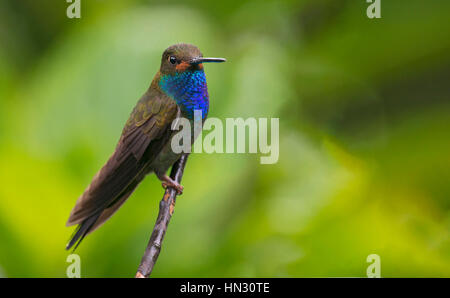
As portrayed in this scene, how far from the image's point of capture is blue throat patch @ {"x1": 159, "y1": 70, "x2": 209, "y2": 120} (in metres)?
2.02

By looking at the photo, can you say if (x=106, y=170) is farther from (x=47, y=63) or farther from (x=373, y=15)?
(x=373, y=15)

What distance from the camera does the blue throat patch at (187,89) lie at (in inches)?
79.5

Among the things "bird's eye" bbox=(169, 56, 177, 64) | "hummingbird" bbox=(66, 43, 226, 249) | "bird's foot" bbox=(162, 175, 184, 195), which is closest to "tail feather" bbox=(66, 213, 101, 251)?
"hummingbird" bbox=(66, 43, 226, 249)

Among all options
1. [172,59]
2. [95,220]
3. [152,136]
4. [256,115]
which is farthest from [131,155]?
[256,115]

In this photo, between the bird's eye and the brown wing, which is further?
the bird's eye

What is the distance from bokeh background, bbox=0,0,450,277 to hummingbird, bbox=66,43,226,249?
0.18 ft

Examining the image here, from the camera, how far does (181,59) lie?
6.49ft

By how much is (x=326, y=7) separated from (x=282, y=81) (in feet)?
2.00

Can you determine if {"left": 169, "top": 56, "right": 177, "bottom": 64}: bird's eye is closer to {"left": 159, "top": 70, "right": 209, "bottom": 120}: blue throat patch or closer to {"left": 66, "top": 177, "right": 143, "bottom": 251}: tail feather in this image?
{"left": 159, "top": 70, "right": 209, "bottom": 120}: blue throat patch

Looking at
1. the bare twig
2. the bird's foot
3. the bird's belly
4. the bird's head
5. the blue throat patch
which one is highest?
the bird's head

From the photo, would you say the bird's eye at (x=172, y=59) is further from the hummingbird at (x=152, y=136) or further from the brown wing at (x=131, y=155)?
the brown wing at (x=131, y=155)

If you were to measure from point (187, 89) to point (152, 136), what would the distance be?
226 millimetres

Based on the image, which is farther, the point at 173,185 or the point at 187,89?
the point at 187,89

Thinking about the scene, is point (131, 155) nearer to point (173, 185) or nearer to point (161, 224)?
point (173, 185)
